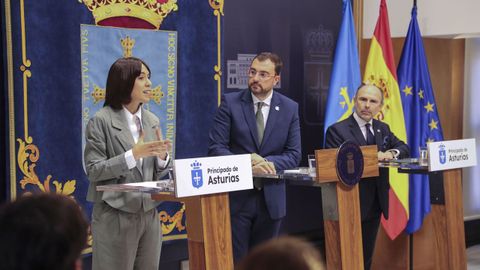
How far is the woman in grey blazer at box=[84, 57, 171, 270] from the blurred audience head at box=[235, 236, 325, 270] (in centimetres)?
197

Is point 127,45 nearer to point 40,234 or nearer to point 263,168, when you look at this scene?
point 263,168

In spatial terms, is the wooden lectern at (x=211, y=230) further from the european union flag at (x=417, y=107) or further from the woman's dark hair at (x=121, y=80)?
the european union flag at (x=417, y=107)

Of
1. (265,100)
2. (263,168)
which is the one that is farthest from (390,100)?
(263,168)

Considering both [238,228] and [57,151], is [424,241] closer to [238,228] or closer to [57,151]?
[238,228]

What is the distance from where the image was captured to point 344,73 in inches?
226

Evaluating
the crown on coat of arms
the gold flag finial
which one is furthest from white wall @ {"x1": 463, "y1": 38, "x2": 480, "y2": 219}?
the gold flag finial

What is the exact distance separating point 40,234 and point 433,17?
16.9 feet

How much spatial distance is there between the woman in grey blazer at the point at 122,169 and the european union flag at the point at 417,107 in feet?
9.46

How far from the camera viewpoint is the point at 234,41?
5.64m

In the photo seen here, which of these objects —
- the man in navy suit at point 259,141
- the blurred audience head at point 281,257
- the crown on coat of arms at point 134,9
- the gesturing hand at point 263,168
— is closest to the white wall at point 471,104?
the crown on coat of arms at point 134,9

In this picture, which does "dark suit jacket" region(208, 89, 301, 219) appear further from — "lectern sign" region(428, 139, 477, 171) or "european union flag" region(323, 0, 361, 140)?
"european union flag" region(323, 0, 361, 140)

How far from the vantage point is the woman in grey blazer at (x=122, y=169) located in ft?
10.6

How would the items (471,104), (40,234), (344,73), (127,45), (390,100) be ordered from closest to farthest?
(40,234) < (127,45) < (390,100) < (344,73) < (471,104)

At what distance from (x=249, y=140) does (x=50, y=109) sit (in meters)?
1.29
